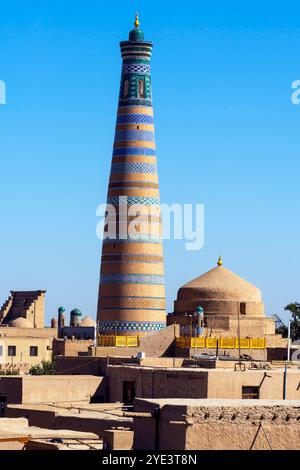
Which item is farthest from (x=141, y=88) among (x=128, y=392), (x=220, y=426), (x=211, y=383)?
(x=220, y=426)

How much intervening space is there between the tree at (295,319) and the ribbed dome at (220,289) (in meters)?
6.12

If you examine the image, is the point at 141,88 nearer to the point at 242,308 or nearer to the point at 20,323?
the point at 242,308

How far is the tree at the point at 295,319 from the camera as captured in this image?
183ft

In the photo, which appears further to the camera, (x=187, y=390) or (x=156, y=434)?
(x=187, y=390)

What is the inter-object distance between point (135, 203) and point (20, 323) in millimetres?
14818

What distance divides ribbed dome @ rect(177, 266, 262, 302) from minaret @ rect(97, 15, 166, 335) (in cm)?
97

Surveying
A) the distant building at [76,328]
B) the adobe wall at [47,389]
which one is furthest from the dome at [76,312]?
the adobe wall at [47,389]

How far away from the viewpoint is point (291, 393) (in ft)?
108

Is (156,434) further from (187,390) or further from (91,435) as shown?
(187,390)

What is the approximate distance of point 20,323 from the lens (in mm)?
60938

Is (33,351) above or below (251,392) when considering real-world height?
above

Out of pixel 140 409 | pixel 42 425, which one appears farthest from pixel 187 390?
pixel 140 409

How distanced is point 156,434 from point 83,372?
14.5 meters

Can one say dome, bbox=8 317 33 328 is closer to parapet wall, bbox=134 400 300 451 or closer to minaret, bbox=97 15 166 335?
minaret, bbox=97 15 166 335
